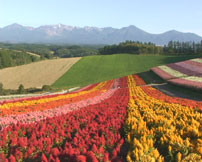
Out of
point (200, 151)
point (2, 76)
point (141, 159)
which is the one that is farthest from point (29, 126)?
point (2, 76)

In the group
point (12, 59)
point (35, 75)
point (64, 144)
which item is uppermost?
point (12, 59)

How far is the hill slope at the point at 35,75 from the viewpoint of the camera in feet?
187

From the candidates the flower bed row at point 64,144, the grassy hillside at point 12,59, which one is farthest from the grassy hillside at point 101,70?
the flower bed row at point 64,144

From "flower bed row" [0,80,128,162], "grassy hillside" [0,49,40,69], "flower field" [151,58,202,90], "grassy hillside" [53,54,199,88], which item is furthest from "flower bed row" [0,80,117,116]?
"grassy hillside" [0,49,40,69]

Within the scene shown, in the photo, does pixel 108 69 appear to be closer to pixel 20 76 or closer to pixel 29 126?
pixel 20 76

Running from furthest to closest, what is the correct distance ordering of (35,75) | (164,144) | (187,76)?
(35,75), (187,76), (164,144)

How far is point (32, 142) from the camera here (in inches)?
247

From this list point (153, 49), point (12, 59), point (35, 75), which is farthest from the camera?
point (12, 59)

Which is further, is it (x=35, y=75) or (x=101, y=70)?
(x=101, y=70)

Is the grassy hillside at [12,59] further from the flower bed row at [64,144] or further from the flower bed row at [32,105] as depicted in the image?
the flower bed row at [64,144]

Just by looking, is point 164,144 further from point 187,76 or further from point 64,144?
point 187,76

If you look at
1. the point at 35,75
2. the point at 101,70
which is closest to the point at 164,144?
the point at 101,70

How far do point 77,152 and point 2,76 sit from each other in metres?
71.4

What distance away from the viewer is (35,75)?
65.6 metres
